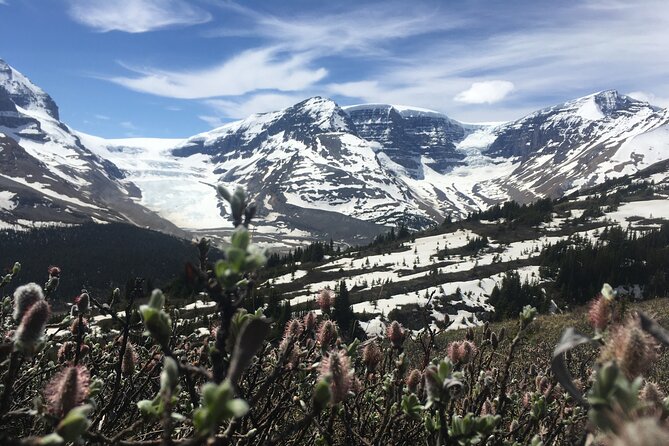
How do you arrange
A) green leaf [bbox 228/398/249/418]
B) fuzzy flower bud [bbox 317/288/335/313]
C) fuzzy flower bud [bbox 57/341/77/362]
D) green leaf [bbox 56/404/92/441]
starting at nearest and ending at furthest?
green leaf [bbox 228/398/249/418] < green leaf [bbox 56/404/92/441] < fuzzy flower bud [bbox 317/288/335/313] < fuzzy flower bud [bbox 57/341/77/362]

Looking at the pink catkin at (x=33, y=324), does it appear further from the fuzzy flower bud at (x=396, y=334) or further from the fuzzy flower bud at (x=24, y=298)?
the fuzzy flower bud at (x=396, y=334)

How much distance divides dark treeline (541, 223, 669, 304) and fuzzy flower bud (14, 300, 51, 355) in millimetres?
76843

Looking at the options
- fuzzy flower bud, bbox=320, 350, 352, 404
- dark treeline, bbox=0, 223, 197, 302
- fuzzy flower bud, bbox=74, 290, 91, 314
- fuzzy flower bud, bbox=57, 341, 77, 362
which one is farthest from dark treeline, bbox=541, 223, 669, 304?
dark treeline, bbox=0, 223, 197, 302

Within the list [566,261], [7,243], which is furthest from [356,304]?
[7,243]

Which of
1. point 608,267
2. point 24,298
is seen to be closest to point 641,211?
point 608,267

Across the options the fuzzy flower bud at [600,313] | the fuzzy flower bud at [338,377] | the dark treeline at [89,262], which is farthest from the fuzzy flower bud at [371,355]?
the dark treeline at [89,262]

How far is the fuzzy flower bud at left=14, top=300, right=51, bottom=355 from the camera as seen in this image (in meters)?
1.41

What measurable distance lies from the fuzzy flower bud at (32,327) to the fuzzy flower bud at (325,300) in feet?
6.27

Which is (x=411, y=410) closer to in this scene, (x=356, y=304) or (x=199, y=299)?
(x=356, y=304)

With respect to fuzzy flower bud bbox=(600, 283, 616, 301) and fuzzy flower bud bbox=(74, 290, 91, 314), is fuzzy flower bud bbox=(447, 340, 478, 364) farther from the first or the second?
fuzzy flower bud bbox=(74, 290, 91, 314)

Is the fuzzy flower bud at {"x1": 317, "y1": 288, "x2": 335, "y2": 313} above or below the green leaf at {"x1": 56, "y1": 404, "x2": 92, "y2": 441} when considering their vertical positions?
below

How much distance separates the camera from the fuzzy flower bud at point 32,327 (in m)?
1.41

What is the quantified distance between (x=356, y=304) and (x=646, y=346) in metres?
64.3

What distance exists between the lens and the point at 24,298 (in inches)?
62.9
